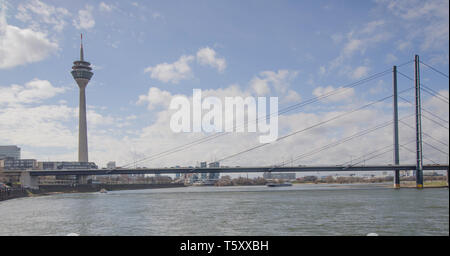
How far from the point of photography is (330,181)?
184500 millimetres

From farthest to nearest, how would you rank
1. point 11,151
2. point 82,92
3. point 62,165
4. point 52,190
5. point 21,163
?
point 11,151, point 21,163, point 82,92, point 62,165, point 52,190

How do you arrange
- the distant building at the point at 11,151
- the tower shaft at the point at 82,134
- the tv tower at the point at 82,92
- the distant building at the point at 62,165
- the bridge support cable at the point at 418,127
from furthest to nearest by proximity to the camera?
the distant building at the point at 11,151, the tv tower at the point at 82,92, the tower shaft at the point at 82,134, the distant building at the point at 62,165, the bridge support cable at the point at 418,127

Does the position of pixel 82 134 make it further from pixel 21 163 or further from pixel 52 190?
pixel 52 190

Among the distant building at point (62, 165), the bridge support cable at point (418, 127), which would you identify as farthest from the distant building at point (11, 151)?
the bridge support cable at point (418, 127)

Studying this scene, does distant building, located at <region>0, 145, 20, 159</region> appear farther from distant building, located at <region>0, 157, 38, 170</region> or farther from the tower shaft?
the tower shaft

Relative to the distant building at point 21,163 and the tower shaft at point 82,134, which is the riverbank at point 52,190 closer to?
the tower shaft at point 82,134

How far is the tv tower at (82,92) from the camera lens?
124188 mm

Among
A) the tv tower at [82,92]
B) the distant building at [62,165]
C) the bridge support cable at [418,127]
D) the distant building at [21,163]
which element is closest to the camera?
the bridge support cable at [418,127]

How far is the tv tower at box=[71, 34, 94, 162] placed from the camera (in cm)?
12419

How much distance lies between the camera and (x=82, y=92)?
422 feet

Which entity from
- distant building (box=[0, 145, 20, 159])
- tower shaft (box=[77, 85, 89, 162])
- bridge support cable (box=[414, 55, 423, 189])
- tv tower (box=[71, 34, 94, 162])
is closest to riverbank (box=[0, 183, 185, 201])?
tower shaft (box=[77, 85, 89, 162])

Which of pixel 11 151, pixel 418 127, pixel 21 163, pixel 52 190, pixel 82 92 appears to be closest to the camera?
pixel 418 127

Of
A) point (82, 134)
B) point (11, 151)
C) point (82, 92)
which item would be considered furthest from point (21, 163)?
point (11, 151)
